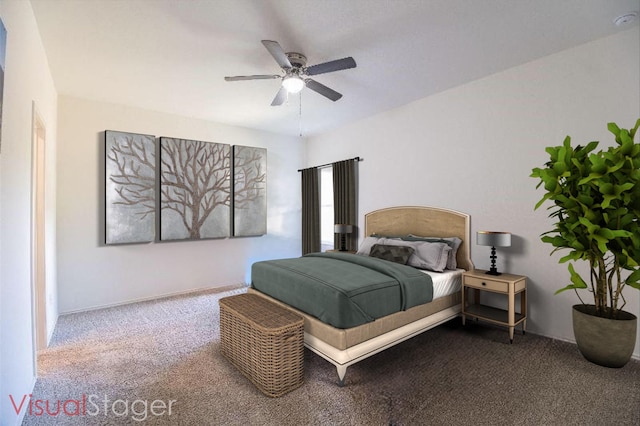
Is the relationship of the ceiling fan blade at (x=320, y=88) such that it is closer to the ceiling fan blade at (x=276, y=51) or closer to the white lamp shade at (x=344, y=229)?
the ceiling fan blade at (x=276, y=51)

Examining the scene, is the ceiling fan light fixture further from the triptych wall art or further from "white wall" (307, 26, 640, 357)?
the triptych wall art

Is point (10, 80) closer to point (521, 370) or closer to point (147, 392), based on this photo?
point (147, 392)

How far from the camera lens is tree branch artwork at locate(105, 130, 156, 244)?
4.00 meters

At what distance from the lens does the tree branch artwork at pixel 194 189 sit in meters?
4.41

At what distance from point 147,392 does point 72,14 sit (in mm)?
2853

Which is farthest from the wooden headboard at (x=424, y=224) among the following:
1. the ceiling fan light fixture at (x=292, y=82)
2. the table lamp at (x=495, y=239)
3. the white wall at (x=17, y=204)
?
the white wall at (x=17, y=204)

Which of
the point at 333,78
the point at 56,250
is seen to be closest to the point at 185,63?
the point at 333,78

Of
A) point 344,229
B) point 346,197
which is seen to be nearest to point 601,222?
point 344,229

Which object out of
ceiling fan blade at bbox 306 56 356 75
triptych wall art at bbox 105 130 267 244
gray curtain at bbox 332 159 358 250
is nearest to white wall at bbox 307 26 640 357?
gray curtain at bbox 332 159 358 250

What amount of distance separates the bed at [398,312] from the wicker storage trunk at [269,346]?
21 centimetres

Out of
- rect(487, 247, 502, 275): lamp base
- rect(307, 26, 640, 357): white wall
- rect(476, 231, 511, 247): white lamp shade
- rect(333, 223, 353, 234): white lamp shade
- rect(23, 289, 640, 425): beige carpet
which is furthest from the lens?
rect(333, 223, 353, 234): white lamp shade

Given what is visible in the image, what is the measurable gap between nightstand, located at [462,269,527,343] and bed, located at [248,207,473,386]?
0.13m

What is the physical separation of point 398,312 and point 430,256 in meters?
1.04

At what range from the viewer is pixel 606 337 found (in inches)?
90.1
